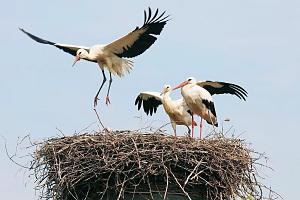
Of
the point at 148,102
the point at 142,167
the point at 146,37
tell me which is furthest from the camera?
the point at 148,102

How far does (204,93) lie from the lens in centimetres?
1098

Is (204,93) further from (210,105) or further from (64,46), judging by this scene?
(64,46)

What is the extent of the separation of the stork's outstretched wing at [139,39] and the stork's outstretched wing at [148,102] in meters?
1.07

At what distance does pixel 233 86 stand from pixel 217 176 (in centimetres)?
325

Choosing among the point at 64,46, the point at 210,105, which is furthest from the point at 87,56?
the point at 210,105

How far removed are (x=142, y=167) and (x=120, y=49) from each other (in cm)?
362

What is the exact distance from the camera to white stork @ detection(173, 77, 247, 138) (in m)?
11.0

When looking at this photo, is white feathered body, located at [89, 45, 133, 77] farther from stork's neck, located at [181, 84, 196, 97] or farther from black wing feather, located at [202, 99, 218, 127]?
black wing feather, located at [202, 99, 218, 127]

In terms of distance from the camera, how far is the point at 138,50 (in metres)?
11.1

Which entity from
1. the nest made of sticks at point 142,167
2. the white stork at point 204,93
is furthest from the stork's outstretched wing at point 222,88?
the nest made of sticks at point 142,167

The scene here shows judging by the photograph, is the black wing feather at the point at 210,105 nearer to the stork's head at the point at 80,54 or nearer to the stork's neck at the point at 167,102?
the stork's neck at the point at 167,102

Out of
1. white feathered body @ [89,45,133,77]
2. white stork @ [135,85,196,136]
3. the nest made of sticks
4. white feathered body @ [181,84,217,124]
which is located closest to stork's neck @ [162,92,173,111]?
white stork @ [135,85,196,136]

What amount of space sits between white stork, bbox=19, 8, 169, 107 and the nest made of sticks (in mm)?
2423

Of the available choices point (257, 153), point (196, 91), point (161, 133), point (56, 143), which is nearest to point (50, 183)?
point (56, 143)
